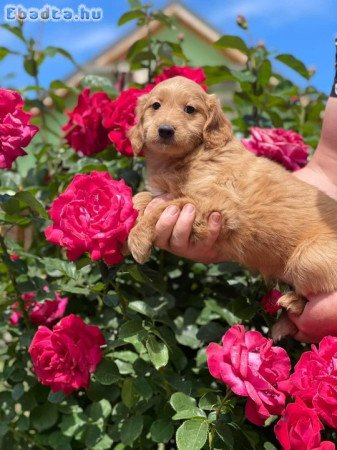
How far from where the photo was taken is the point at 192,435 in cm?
149

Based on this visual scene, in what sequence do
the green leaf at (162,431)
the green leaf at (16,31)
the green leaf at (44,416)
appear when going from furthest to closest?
the green leaf at (16,31), the green leaf at (44,416), the green leaf at (162,431)

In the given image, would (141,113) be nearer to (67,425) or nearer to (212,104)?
(212,104)

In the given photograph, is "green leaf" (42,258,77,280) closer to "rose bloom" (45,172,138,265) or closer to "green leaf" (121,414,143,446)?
"rose bloom" (45,172,138,265)

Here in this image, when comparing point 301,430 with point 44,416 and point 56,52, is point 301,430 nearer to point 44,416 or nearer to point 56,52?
Result: point 44,416

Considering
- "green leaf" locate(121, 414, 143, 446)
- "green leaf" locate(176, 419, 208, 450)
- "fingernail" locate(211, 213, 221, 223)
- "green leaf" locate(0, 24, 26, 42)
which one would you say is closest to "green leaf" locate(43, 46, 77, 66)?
"green leaf" locate(0, 24, 26, 42)

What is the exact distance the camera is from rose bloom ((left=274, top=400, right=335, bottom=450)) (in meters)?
1.36

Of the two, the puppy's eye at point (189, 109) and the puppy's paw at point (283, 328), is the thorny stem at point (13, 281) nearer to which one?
the puppy's eye at point (189, 109)

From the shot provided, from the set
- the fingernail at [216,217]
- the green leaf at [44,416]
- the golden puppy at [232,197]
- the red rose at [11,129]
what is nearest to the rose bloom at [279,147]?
the golden puppy at [232,197]

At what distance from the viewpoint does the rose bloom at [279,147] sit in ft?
7.46

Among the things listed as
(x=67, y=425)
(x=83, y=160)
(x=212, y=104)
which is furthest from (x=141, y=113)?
(x=67, y=425)

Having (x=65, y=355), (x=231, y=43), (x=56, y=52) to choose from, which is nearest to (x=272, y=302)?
(x=65, y=355)

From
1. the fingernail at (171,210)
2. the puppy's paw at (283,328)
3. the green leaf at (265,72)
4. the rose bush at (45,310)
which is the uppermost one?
the green leaf at (265,72)

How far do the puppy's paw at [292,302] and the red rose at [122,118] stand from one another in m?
0.78

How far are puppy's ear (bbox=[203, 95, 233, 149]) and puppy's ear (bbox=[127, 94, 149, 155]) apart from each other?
0.75ft
